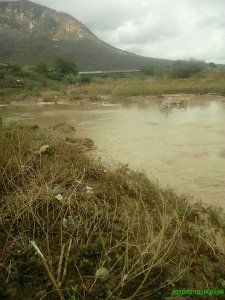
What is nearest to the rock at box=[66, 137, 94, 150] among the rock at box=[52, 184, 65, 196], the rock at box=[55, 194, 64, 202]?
the rock at box=[52, 184, 65, 196]

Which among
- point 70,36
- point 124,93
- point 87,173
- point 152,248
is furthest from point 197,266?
point 70,36

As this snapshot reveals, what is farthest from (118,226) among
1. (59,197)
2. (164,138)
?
(164,138)

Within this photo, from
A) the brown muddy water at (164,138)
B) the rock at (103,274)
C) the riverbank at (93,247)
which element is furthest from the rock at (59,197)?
the brown muddy water at (164,138)

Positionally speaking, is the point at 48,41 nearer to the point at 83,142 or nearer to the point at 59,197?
the point at 83,142

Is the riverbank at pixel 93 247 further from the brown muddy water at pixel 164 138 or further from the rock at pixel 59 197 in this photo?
the brown muddy water at pixel 164 138

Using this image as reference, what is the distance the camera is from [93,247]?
3.29m

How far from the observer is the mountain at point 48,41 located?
58.1 metres

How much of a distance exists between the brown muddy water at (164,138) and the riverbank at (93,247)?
1790 mm

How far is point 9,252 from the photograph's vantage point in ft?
10.2

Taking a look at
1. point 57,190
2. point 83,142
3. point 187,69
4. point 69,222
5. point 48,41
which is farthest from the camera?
point 48,41

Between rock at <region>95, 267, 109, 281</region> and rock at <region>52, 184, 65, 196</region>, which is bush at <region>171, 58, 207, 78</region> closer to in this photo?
rock at <region>52, 184, 65, 196</region>

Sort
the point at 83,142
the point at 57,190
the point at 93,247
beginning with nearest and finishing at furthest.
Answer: the point at 93,247, the point at 57,190, the point at 83,142

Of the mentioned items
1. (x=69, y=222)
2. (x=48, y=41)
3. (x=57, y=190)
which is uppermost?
(x=48, y=41)

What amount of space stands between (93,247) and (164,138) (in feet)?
24.3
